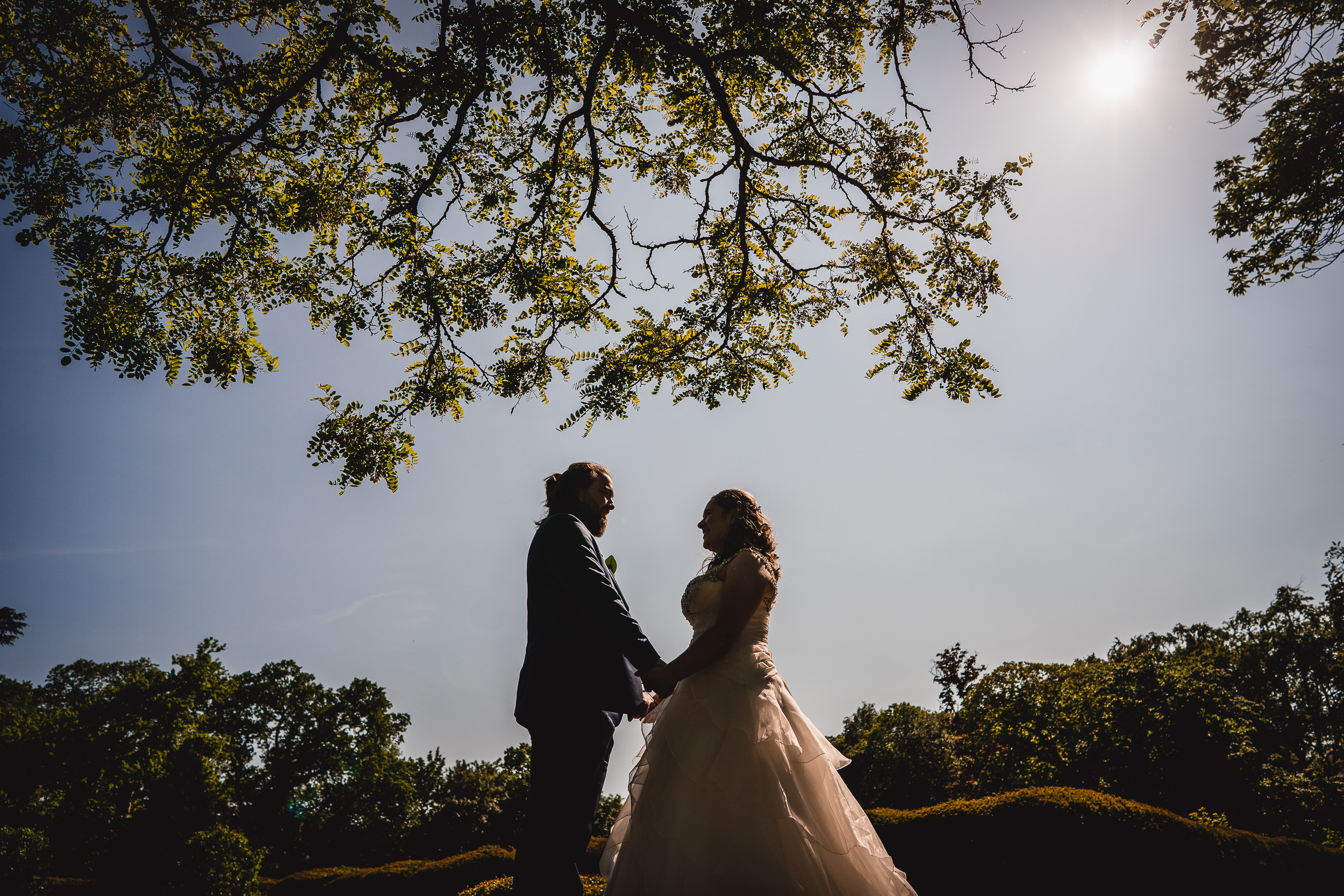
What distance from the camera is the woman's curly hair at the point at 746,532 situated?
4023 millimetres

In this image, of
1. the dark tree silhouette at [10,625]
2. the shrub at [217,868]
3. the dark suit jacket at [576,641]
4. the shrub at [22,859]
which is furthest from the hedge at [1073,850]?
the dark tree silhouette at [10,625]

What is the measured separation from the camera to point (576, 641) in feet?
10.5

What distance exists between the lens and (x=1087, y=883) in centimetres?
698

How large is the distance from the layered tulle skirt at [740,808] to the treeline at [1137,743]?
1211 cm

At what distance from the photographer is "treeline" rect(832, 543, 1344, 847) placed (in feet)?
53.2

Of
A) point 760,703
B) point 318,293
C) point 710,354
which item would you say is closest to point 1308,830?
point 710,354

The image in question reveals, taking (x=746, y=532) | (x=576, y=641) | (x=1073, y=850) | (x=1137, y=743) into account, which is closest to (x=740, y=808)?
(x=576, y=641)

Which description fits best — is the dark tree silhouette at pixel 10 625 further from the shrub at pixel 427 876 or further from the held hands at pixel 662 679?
the held hands at pixel 662 679

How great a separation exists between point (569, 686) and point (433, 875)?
1559cm

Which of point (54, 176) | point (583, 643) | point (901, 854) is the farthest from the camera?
point (901, 854)

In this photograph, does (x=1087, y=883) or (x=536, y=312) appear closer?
(x=1087, y=883)

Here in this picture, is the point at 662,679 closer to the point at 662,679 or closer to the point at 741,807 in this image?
the point at 662,679

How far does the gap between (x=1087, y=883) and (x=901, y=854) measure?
2.52 metres

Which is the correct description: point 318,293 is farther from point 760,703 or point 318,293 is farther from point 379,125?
point 760,703
